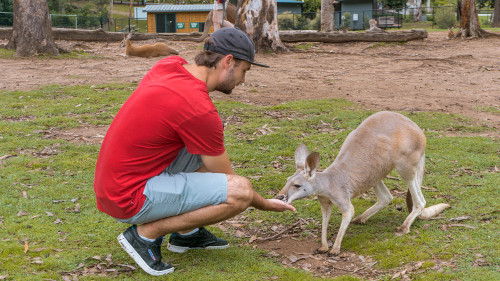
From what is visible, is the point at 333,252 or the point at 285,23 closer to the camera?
the point at 333,252

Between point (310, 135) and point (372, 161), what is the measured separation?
2.65m

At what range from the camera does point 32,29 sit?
11781mm

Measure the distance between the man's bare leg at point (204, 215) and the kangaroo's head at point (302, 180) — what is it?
352 millimetres

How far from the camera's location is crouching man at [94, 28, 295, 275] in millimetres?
3170

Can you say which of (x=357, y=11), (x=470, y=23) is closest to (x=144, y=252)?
(x=470, y=23)

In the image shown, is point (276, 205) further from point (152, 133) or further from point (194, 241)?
point (152, 133)

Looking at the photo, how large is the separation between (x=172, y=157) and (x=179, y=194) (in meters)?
0.24

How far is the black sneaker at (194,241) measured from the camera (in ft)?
12.5

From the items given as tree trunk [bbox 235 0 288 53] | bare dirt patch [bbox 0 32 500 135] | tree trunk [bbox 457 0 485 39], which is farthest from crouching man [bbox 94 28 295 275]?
tree trunk [bbox 457 0 485 39]

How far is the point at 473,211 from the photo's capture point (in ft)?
14.2

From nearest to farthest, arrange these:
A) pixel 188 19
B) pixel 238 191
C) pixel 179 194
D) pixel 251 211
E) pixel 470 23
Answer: pixel 179 194, pixel 238 191, pixel 251 211, pixel 470 23, pixel 188 19

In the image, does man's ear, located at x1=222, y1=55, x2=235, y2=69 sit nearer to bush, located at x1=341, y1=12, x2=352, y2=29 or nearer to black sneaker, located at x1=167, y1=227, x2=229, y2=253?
black sneaker, located at x1=167, y1=227, x2=229, y2=253

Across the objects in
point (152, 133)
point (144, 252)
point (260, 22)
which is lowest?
point (144, 252)

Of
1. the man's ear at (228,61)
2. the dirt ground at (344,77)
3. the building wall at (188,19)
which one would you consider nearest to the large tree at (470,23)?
the dirt ground at (344,77)
